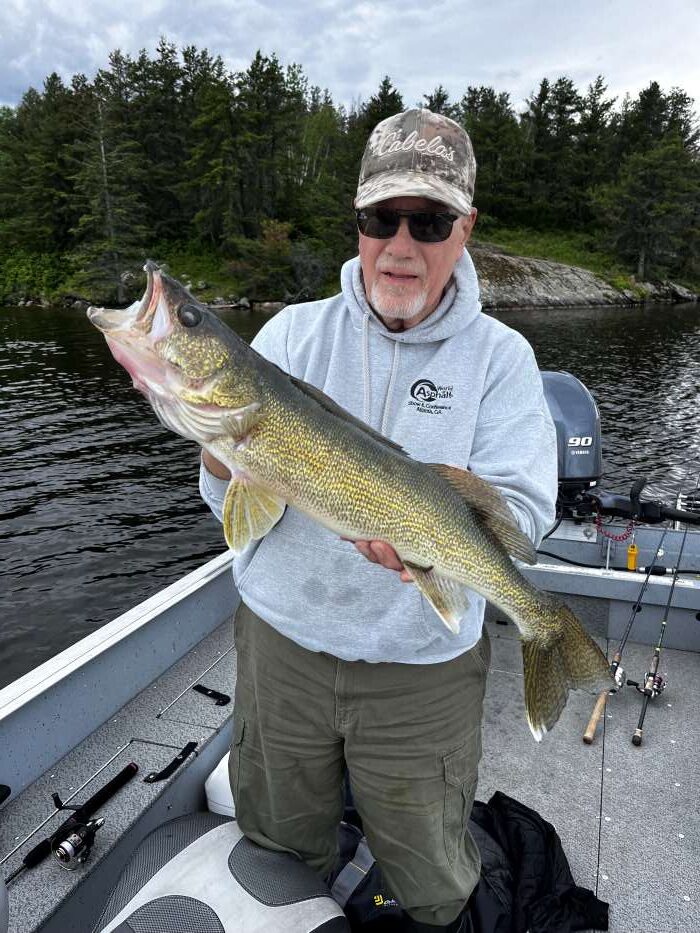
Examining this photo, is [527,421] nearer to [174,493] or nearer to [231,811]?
[231,811]

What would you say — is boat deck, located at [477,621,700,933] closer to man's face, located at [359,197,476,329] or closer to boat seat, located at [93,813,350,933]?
boat seat, located at [93,813,350,933]

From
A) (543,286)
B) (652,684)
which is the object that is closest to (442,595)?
(652,684)

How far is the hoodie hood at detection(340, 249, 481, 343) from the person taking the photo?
7.74 feet

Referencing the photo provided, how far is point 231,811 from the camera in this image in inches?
124

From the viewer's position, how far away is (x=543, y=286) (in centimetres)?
4762

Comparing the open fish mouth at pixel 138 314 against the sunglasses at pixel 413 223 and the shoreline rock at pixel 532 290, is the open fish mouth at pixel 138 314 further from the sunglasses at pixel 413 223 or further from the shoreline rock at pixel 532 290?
the shoreline rock at pixel 532 290

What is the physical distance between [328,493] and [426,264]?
0.96 meters

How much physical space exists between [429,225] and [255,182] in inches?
2141

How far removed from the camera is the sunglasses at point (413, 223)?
2312 mm

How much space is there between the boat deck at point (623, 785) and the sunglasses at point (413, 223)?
3213 mm

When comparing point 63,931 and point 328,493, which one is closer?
point 328,493

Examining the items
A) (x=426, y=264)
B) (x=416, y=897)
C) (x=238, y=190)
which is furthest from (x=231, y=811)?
(x=238, y=190)

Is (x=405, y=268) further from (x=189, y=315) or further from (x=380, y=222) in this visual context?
(x=189, y=315)

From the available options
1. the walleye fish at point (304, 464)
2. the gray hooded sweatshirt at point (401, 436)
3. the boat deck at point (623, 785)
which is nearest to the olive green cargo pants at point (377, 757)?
the gray hooded sweatshirt at point (401, 436)
